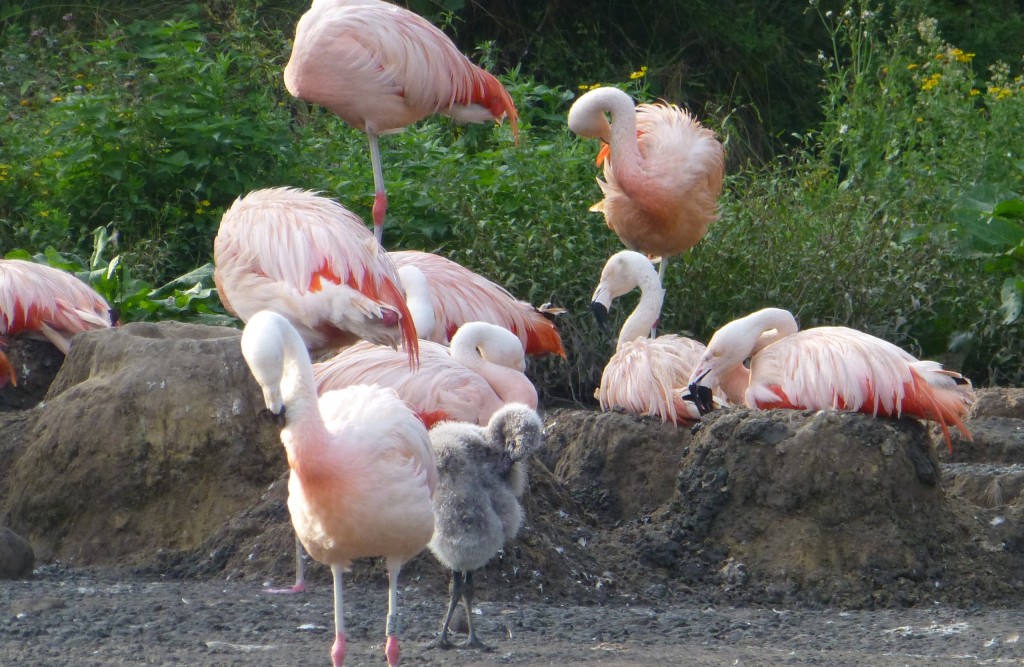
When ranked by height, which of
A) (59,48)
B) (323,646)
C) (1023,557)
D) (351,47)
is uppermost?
(351,47)

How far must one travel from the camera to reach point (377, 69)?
6336mm

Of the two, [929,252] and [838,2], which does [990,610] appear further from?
[838,2]

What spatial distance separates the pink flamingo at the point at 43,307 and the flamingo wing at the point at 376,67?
1301mm

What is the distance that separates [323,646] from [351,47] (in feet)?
10.5

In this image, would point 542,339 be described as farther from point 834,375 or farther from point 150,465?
point 150,465

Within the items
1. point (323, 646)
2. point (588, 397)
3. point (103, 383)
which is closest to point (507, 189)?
point (588, 397)

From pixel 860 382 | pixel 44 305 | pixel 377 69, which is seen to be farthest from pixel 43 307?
pixel 860 382

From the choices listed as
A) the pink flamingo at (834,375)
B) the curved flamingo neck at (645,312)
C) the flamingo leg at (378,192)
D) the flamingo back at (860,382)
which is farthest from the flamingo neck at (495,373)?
the flamingo leg at (378,192)

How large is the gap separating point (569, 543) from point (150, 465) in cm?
149

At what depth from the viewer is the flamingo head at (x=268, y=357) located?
329 centimetres

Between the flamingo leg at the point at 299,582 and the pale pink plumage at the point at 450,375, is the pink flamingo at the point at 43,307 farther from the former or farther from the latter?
the flamingo leg at the point at 299,582

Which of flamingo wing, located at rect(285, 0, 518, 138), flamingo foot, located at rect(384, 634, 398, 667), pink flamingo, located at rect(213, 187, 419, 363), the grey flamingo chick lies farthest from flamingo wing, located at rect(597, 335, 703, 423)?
flamingo foot, located at rect(384, 634, 398, 667)

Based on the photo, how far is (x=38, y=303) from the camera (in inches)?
241

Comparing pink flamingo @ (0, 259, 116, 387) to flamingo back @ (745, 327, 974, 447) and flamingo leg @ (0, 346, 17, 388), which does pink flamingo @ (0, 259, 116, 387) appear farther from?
flamingo back @ (745, 327, 974, 447)
